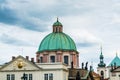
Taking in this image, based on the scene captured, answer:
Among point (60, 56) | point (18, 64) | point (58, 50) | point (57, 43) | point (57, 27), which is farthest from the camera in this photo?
point (57, 27)

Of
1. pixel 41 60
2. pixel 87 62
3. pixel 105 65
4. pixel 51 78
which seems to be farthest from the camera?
pixel 105 65

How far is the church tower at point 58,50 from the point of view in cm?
11212

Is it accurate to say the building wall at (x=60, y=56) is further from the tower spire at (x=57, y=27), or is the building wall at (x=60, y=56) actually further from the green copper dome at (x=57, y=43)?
the tower spire at (x=57, y=27)

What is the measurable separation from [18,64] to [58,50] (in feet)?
55.2

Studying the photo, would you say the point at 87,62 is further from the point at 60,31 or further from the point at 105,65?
the point at 105,65

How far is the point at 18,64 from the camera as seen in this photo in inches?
3839

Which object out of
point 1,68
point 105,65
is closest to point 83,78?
point 1,68

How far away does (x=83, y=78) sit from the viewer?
10212cm

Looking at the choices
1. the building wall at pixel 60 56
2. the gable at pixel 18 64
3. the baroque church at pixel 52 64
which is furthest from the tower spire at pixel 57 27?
the gable at pixel 18 64

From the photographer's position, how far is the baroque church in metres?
97.7

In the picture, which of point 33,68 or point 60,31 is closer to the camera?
point 33,68

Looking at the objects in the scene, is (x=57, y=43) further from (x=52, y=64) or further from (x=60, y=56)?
(x=52, y=64)

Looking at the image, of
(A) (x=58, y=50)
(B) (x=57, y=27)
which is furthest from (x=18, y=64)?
(B) (x=57, y=27)

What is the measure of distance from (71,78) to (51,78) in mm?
6782
